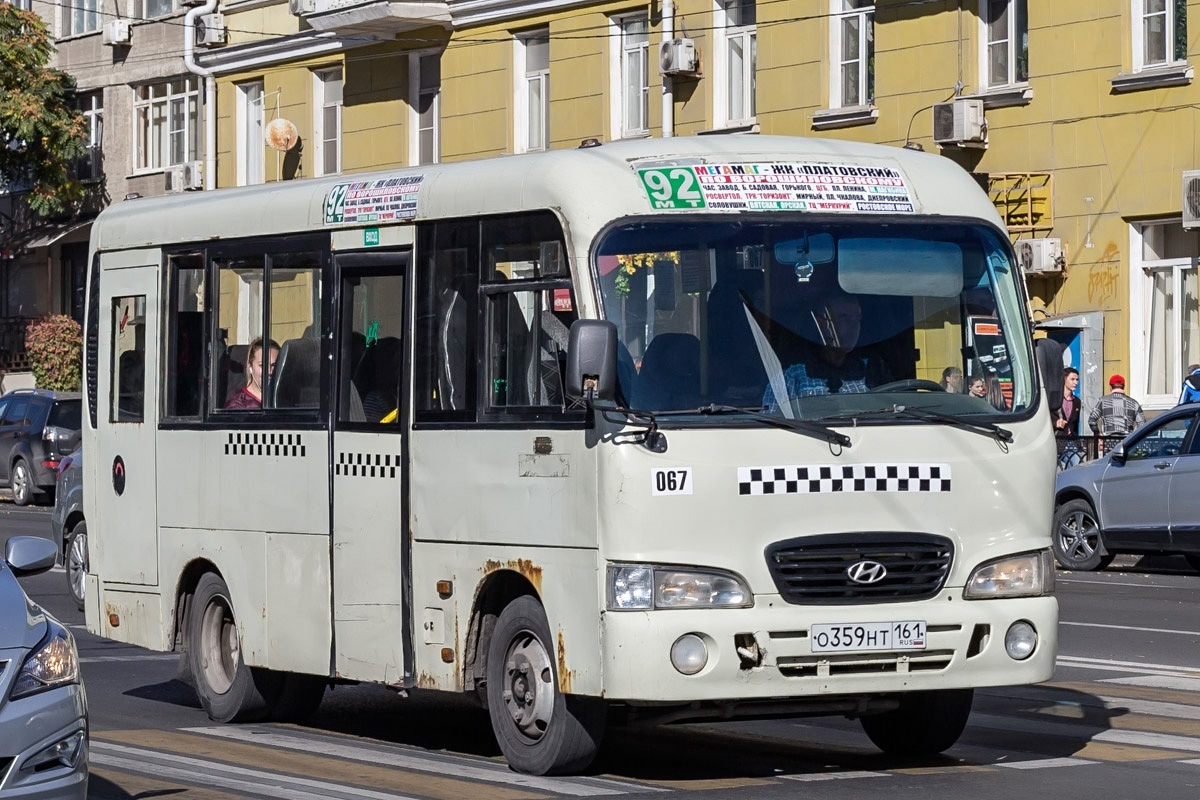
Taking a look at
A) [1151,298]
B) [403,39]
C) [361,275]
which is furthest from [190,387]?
[403,39]

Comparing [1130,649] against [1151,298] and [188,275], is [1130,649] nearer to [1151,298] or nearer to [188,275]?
[188,275]

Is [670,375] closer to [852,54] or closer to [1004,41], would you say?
[1004,41]

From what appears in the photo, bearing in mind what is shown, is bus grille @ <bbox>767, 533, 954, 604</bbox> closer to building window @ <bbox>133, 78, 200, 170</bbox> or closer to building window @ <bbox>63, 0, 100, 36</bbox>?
building window @ <bbox>133, 78, 200, 170</bbox>

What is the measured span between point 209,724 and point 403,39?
27448 mm

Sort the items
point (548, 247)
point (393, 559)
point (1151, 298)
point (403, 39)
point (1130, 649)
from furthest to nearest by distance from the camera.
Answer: point (403, 39)
point (1151, 298)
point (1130, 649)
point (393, 559)
point (548, 247)

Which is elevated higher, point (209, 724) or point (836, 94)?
point (836, 94)

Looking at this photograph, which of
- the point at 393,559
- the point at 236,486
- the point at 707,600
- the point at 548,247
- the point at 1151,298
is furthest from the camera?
the point at 1151,298

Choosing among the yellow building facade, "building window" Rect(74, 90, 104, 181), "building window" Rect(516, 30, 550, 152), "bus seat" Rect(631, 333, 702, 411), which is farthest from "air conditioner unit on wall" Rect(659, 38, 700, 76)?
"bus seat" Rect(631, 333, 702, 411)

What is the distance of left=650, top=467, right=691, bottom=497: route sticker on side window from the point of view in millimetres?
9359

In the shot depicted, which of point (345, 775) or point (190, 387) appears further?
point (190, 387)

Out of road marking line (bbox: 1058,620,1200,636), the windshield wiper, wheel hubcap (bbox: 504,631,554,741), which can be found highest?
the windshield wiper

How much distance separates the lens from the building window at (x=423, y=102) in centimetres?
3834

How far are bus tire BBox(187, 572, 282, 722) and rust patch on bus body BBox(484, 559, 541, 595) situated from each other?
7.77 feet

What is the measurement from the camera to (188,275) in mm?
12727
